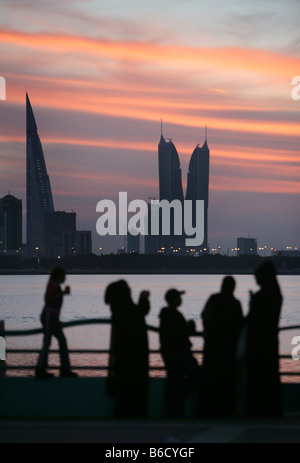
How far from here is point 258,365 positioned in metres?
10.9

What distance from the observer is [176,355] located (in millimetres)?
10969

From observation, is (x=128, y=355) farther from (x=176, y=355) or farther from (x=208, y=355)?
(x=208, y=355)

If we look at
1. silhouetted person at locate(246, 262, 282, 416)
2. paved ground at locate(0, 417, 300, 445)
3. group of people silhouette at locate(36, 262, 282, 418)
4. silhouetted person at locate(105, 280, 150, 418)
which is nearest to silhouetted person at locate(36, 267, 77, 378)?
silhouetted person at locate(105, 280, 150, 418)

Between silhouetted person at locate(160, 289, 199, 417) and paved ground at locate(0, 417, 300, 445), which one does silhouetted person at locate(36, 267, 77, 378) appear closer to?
silhouetted person at locate(160, 289, 199, 417)

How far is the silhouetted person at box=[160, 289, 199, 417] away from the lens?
1088cm

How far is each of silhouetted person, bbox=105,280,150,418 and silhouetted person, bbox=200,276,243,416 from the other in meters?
0.74

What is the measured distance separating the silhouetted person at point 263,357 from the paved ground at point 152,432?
11.1 inches

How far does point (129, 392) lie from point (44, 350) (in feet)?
5.04

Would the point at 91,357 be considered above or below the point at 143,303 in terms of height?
below

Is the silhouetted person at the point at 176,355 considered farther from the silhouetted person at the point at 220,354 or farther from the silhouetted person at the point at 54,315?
the silhouetted person at the point at 54,315

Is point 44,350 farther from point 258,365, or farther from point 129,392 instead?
point 258,365

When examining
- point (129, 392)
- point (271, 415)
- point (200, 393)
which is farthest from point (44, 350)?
point (271, 415)

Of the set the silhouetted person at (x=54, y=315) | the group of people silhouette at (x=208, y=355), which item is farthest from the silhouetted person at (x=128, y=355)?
the silhouetted person at (x=54, y=315)

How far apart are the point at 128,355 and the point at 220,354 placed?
110 cm
